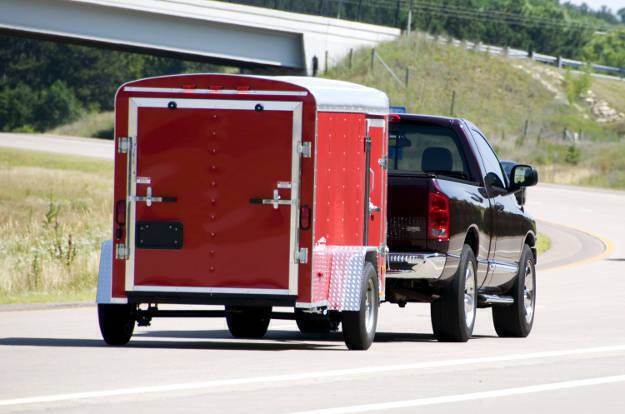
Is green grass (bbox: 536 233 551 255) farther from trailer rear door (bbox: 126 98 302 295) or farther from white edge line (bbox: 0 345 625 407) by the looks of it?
trailer rear door (bbox: 126 98 302 295)

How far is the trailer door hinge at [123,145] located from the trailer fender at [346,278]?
2.08 metres

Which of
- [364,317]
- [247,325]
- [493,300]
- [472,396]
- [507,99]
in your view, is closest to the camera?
[472,396]

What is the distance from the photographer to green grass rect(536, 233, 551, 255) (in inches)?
1258

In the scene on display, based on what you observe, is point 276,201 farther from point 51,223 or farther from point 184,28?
point 184,28

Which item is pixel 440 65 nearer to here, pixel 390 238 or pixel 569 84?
pixel 569 84

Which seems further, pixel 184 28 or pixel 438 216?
pixel 184 28

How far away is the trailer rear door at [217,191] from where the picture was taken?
11.6 metres

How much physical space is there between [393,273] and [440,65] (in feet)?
233

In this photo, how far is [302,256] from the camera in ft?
38.2

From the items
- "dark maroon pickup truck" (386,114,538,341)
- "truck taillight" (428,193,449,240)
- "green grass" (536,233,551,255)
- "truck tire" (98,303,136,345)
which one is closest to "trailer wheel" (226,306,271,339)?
"dark maroon pickup truck" (386,114,538,341)

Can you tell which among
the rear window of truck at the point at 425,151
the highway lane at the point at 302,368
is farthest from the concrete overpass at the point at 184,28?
the rear window of truck at the point at 425,151

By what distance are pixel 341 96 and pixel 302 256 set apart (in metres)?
1.62

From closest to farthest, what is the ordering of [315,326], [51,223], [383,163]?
[383,163]
[315,326]
[51,223]

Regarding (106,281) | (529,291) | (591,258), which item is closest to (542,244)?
(591,258)
